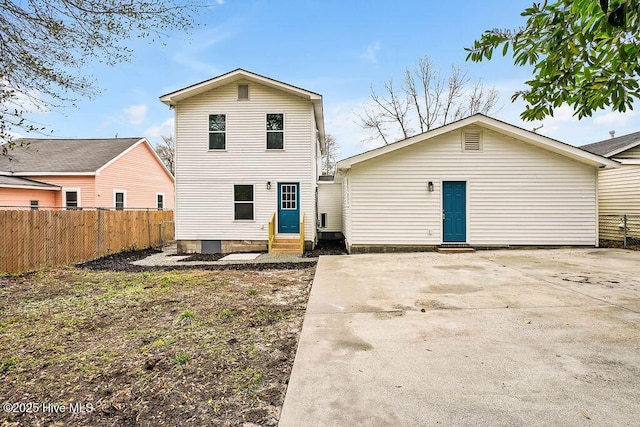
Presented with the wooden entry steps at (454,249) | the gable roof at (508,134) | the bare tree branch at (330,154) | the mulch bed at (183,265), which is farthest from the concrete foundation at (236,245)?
the bare tree branch at (330,154)

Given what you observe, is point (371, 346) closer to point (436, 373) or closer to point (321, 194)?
point (436, 373)

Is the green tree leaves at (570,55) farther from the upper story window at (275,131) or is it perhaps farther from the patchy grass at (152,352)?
the upper story window at (275,131)

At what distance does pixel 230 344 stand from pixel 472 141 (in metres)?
9.41

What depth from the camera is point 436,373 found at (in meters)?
2.68

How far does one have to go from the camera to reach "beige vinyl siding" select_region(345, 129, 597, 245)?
396 inches

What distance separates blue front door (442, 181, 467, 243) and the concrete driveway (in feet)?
13.6

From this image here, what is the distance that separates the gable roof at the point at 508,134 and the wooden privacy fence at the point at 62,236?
25.9 ft

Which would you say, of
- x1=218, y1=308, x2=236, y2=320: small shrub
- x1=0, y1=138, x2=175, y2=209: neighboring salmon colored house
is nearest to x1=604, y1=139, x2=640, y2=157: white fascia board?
x1=218, y1=308, x2=236, y2=320: small shrub

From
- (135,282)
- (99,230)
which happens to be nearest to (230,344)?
(135,282)

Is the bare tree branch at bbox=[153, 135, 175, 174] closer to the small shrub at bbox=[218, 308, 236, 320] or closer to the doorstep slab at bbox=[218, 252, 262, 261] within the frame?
the doorstep slab at bbox=[218, 252, 262, 261]

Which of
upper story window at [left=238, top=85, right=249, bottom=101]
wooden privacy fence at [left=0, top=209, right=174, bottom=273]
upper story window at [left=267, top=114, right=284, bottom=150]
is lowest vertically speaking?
wooden privacy fence at [left=0, top=209, right=174, bottom=273]

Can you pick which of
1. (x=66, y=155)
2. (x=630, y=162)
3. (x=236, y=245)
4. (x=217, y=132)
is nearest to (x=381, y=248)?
(x=236, y=245)

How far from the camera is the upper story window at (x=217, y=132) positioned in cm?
1155

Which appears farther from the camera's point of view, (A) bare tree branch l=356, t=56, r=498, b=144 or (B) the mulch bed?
(A) bare tree branch l=356, t=56, r=498, b=144
